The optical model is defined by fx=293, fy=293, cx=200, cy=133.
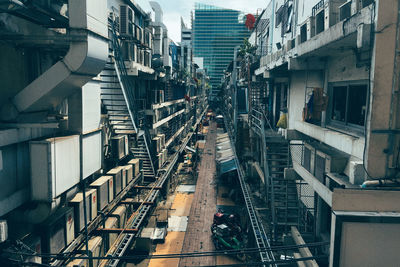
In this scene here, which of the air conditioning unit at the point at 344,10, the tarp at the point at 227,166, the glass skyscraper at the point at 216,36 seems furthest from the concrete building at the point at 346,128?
the glass skyscraper at the point at 216,36

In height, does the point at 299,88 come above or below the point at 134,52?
below

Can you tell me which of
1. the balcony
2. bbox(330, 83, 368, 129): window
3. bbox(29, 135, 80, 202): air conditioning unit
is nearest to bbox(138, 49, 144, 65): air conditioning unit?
the balcony

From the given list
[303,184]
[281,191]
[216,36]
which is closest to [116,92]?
[281,191]

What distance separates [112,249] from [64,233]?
4.43 metres

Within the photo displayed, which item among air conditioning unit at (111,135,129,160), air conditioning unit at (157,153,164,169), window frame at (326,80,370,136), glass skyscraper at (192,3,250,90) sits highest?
glass skyscraper at (192,3,250,90)

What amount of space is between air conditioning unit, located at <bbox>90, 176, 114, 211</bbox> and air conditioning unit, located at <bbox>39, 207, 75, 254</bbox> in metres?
2.14

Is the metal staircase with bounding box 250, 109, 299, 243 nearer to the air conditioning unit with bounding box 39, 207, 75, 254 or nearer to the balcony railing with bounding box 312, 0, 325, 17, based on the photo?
the balcony railing with bounding box 312, 0, 325, 17

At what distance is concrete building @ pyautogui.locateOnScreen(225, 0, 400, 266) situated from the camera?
6855 mm

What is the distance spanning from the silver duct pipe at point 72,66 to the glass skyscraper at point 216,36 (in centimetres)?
15239

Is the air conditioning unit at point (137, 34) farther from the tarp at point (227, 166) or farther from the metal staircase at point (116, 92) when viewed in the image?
the tarp at point (227, 166)

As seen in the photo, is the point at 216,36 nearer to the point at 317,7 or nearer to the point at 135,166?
the point at 135,166

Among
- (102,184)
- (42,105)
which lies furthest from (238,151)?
(42,105)

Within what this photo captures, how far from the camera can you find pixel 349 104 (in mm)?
10477

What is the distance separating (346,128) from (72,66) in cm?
954
